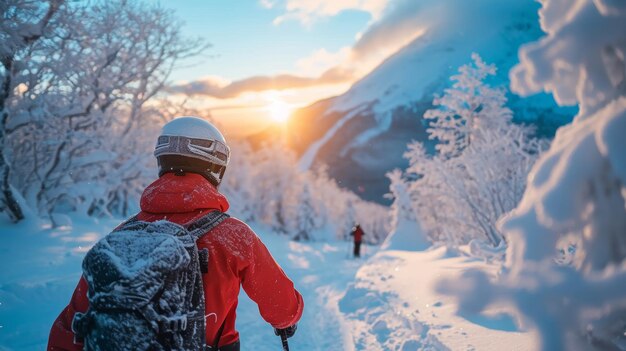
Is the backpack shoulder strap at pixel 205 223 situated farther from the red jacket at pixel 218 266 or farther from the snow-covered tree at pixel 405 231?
the snow-covered tree at pixel 405 231

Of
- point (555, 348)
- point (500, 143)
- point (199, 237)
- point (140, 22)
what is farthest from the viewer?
point (140, 22)

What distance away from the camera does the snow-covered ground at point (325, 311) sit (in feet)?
14.2

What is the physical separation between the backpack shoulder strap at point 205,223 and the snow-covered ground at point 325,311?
3.97ft

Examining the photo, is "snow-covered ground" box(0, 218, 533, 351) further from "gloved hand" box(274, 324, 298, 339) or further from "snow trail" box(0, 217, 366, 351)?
"gloved hand" box(274, 324, 298, 339)

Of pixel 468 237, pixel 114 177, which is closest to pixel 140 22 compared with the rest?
pixel 114 177

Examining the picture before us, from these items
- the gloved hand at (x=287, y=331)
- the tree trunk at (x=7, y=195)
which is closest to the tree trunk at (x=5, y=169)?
the tree trunk at (x=7, y=195)

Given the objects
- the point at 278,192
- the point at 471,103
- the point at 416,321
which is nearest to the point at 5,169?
the point at 416,321

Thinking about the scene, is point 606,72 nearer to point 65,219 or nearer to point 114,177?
point 65,219

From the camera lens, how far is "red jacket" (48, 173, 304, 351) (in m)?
1.90

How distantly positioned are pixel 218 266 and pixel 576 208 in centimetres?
171

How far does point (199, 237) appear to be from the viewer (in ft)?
6.32

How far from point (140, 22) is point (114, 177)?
700 centimetres

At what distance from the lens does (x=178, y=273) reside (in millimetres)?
1697

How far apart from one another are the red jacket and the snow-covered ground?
1.03 m
